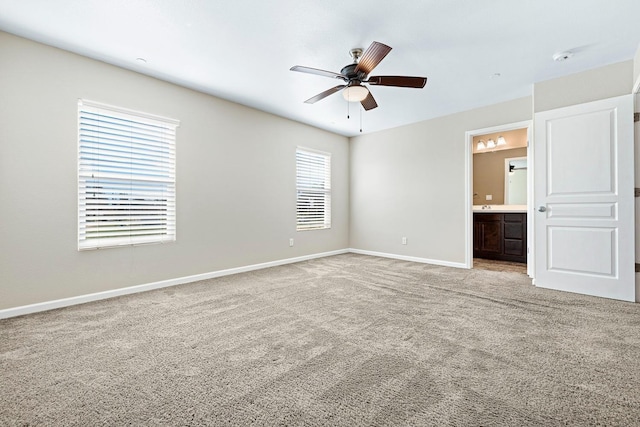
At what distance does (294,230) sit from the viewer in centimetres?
521

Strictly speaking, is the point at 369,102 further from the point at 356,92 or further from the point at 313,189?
the point at 313,189

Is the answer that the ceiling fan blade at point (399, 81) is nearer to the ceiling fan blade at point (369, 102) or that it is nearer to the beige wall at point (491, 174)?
the ceiling fan blade at point (369, 102)

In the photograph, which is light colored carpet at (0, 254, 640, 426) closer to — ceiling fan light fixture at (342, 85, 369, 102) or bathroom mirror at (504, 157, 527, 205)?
ceiling fan light fixture at (342, 85, 369, 102)

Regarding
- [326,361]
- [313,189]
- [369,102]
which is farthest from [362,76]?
[313,189]

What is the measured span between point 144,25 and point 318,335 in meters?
3.03

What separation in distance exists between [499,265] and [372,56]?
4.33 meters

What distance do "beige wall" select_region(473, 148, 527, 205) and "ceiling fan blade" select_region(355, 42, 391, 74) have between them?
4.75 meters

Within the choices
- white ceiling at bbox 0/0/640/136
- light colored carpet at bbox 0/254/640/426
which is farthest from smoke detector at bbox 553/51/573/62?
light colored carpet at bbox 0/254/640/426

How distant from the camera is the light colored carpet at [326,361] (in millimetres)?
1390

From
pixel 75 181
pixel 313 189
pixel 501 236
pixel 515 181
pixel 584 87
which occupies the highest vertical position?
pixel 584 87

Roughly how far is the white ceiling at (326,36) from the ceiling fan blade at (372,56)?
0.28 m

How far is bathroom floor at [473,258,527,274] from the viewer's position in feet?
15.1

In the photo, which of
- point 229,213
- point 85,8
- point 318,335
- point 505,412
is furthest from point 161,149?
point 505,412

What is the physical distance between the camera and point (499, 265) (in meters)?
4.96
